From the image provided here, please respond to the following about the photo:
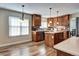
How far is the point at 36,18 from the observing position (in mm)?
7184

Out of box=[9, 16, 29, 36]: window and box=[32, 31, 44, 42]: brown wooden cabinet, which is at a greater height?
box=[9, 16, 29, 36]: window

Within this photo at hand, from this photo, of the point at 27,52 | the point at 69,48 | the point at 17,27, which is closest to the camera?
the point at 69,48

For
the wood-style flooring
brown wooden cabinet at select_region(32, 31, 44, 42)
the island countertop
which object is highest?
the island countertop

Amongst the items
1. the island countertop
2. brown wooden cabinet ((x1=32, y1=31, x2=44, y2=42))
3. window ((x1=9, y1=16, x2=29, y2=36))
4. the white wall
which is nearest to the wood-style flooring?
the white wall

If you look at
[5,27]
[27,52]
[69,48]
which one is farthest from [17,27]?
[69,48]

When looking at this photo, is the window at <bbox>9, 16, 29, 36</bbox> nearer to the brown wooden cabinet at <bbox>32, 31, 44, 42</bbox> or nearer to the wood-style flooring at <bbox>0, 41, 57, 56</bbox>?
the brown wooden cabinet at <bbox>32, 31, 44, 42</bbox>

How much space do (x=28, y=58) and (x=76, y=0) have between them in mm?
630

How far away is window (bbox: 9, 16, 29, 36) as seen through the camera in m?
5.65

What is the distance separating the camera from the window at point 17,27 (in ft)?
18.5

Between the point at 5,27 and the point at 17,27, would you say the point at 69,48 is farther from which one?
the point at 17,27

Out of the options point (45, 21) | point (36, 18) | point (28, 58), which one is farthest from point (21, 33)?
point (28, 58)

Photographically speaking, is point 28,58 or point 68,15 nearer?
point 28,58

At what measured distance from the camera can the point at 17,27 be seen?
6250mm

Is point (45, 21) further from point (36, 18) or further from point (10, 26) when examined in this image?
point (10, 26)
